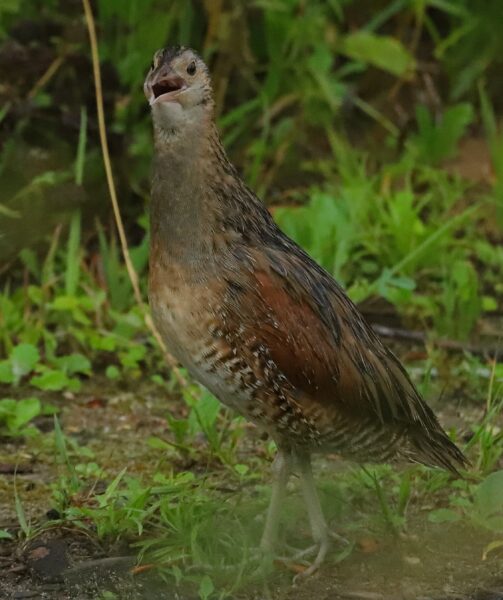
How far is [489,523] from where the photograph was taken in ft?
12.5

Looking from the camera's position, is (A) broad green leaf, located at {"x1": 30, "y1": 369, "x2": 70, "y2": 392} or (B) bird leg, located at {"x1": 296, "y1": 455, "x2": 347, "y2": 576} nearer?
(B) bird leg, located at {"x1": 296, "y1": 455, "x2": 347, "y2": 576}

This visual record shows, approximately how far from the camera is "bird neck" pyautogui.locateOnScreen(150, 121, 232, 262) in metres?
3.52

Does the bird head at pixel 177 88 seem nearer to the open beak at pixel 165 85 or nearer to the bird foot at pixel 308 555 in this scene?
the open beak at pixel 165 85

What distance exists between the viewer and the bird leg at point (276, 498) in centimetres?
367

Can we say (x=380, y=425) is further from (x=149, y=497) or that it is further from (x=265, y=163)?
(x=265, y=163)

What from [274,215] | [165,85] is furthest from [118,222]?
[165,85]

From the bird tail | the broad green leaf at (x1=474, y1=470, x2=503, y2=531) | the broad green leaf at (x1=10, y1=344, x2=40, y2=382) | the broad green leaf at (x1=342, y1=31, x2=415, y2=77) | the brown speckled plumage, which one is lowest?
the broad green leaf at (x1=10, y1=344, x2=40, y2=382)

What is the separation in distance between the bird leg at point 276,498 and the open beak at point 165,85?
102 centimetres

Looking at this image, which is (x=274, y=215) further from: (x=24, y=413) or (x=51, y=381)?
(x=24, y=413)

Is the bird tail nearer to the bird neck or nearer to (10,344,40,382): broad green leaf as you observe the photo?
the bird neck

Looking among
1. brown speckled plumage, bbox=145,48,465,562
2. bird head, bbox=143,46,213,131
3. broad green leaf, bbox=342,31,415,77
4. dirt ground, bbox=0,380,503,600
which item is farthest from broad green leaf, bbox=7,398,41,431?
broad green leaf, bbox=342,31,415,77

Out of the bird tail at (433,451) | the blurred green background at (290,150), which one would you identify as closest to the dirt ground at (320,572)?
the bird tail at (433,451)

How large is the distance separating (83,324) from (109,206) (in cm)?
75

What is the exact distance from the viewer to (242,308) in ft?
11.4
